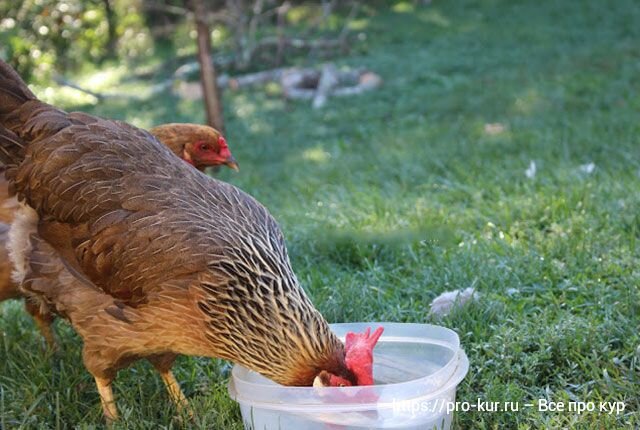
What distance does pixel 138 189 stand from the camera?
99.5 inches

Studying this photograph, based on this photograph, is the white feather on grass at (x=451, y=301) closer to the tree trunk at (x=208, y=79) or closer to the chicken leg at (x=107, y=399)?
the chicken leg at (x=107, y=399)

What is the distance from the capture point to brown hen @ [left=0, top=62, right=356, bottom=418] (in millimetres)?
2354

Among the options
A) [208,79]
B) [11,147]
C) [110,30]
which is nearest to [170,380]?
[11,147]

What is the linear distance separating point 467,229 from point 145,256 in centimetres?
207

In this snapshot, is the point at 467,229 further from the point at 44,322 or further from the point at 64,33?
the point at 64,33

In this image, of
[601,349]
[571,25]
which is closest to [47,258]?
[601,349]

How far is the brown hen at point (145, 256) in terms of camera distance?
7.72 ft

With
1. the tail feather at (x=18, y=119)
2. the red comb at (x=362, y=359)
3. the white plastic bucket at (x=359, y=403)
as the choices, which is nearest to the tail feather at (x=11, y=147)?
the tail feather at (x=18, y=119)

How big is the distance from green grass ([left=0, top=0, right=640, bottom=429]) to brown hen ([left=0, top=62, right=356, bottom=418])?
1.03ft

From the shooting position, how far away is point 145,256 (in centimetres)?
243

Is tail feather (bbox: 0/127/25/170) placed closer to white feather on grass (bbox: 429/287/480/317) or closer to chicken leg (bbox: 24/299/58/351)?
chicken leg (bbox: 24/299/58/351)

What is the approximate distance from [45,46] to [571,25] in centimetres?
778

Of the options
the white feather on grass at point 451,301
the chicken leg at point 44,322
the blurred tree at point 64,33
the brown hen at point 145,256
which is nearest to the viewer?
the brown hen at point 145,256

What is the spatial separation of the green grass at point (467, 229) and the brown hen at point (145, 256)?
315 mm
